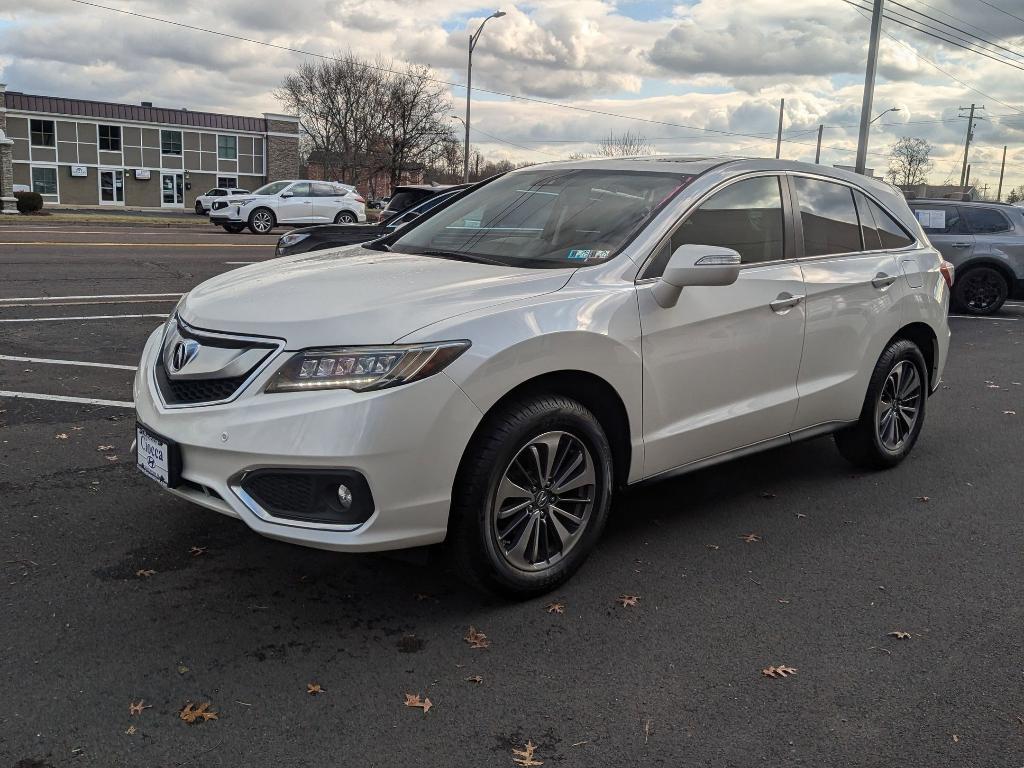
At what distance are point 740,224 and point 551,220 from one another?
→ 934 mm

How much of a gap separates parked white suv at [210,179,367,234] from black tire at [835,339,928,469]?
24.4 metres

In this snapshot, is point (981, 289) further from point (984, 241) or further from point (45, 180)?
point (45, 180)

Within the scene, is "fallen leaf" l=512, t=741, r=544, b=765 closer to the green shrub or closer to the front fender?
the front fender

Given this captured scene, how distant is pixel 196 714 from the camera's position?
2836 millimetres

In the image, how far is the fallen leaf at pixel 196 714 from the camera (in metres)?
2.81

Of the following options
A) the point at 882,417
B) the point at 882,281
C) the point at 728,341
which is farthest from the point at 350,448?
the point at 882,417

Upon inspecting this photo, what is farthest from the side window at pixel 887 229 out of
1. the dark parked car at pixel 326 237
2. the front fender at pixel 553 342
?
the dark parked car at pixel 326 237

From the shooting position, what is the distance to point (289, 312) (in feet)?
11.1

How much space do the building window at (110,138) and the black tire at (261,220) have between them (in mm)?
44848

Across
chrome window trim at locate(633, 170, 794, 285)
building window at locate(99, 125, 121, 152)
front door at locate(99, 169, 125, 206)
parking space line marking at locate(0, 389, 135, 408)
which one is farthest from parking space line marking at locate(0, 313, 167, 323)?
building window at locate(99, 125, 121, 152)

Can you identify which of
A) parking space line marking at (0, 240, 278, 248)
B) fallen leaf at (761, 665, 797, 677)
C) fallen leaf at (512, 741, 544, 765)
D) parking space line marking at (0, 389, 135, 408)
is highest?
parking space line marking at (0, 240, 278, 248)

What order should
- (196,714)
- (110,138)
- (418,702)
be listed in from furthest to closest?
(110,138) < (418,702) < (196,714)

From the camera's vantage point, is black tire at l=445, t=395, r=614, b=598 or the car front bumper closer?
the car front bumper

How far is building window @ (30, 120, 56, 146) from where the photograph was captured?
62.9 metres
